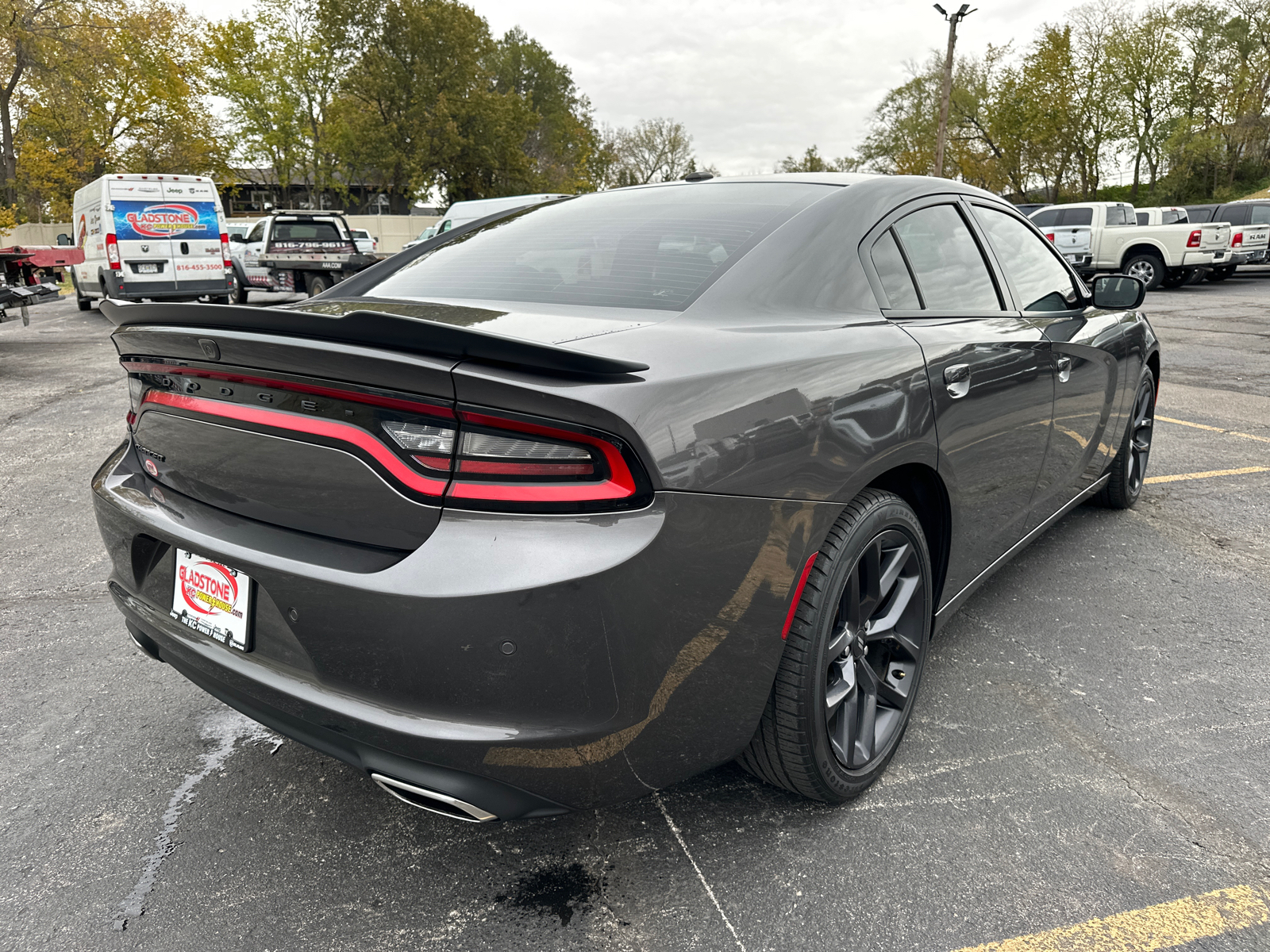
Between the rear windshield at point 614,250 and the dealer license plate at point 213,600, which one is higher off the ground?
the rear windshield at point 614,250

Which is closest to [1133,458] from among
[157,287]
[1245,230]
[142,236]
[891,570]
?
[891,570]

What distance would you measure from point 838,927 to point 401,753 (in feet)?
3.21

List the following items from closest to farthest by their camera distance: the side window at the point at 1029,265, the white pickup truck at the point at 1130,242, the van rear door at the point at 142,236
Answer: the side window at the point at 1029,265
the van rear door at the point at 142,236
the white pickup truck at the point at 1130,242

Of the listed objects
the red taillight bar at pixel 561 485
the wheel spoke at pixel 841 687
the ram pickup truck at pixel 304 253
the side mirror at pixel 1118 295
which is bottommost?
the wheel spoke at pixel 841 687

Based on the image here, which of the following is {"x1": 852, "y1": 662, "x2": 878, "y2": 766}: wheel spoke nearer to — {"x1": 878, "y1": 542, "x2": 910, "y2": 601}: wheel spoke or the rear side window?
{"x1": 878, "y1": 542, "x2": 910, "y2": 601}: wheel spoke

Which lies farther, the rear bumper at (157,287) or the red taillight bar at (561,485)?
the rear bumper at (157,287)

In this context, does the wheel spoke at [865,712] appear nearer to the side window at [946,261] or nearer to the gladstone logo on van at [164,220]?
the side window at [946,261]

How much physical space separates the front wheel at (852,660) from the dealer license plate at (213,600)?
1.14 m

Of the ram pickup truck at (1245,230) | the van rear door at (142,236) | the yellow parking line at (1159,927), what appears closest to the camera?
the yellow parking line at (1159,927)

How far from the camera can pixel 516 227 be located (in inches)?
110

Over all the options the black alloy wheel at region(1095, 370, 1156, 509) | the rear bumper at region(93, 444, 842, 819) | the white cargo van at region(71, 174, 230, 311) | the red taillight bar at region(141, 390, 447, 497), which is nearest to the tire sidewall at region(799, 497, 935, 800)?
the rear bumper at region(93, 444, 842, 819)

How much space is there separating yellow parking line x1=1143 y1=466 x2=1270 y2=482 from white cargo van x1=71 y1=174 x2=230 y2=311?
14089 millimetres

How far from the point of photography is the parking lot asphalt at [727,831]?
1.79 m

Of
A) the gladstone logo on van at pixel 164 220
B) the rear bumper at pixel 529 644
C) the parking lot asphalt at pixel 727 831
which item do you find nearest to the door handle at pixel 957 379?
the rear bumper at pixel 529 644
